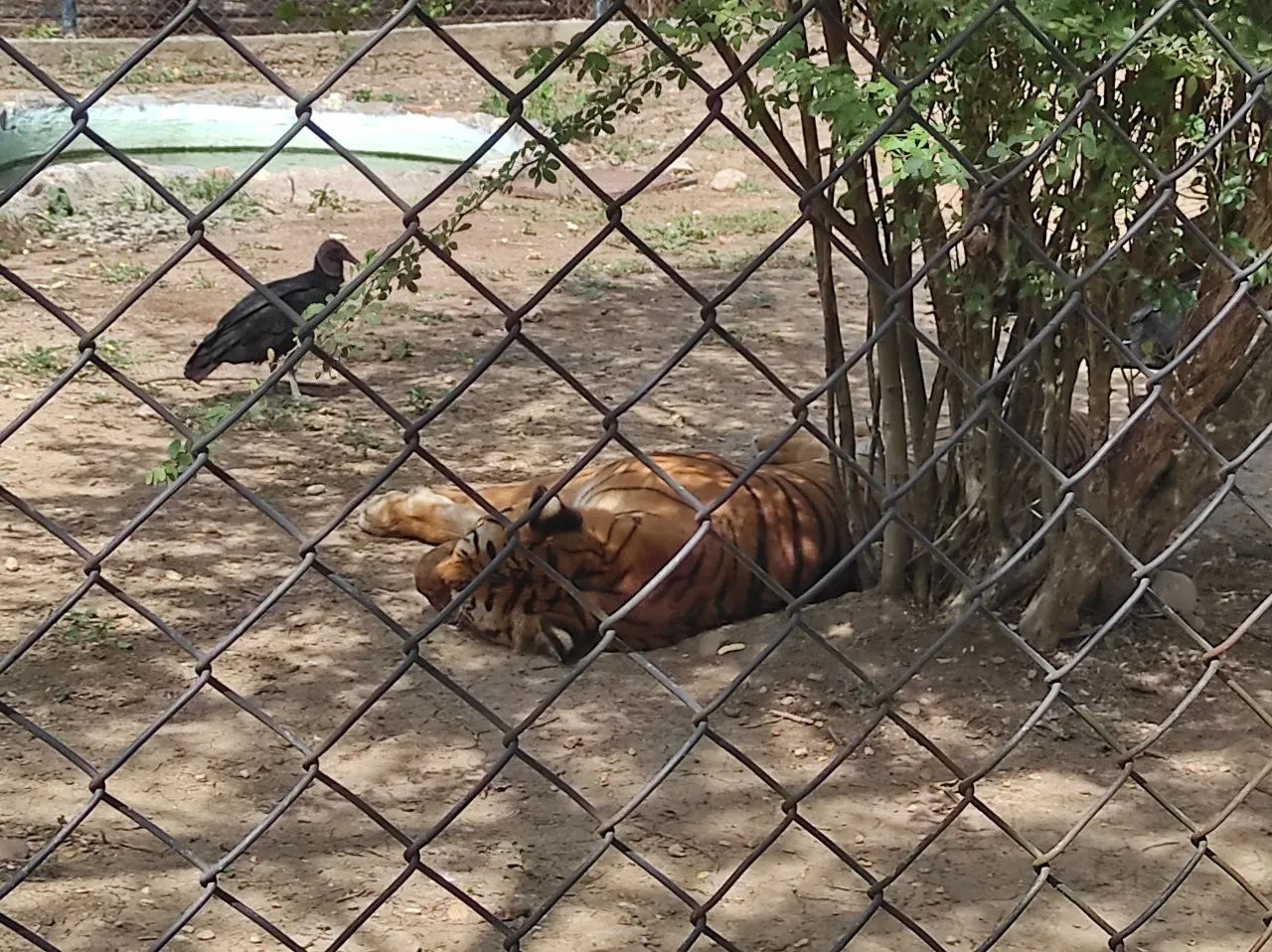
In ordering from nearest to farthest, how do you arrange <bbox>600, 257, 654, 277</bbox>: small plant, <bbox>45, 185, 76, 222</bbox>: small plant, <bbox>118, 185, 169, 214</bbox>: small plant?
<bbox>600, 257, 654, 277</bbox>: small plant → <bbox>45, 185, 76, 222</bbox>: small plant → <bbox>118, 185, 169, 214</bbox>: small plant

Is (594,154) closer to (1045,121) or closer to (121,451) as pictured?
(121,451)

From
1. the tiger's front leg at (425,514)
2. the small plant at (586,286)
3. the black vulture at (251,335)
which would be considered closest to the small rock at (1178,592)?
the tiger's front leg at (425,514)

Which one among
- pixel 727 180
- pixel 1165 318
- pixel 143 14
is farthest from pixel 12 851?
pixel 143 14

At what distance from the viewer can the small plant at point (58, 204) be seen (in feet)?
25.7

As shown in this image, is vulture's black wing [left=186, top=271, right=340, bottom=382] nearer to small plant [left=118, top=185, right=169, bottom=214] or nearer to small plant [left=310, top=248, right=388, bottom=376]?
small plant [left=310, top=248, right=388, bottom=376]

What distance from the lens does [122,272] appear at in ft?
22.9

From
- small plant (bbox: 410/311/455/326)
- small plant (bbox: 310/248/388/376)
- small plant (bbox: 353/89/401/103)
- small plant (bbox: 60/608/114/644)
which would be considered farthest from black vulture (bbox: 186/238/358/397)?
small plant (bbox: 353/89/401/103)

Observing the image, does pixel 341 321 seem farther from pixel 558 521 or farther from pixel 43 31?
pixel 43 31

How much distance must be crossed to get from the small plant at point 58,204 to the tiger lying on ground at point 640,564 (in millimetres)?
4830

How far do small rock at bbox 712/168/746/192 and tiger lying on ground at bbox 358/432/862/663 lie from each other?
5479 mm

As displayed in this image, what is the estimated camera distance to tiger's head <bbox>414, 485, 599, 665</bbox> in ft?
11.9

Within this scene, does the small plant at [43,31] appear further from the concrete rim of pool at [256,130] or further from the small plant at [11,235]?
the small plant at [11,235]

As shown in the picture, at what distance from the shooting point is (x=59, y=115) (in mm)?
9172

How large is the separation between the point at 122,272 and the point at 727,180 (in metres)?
3.72
